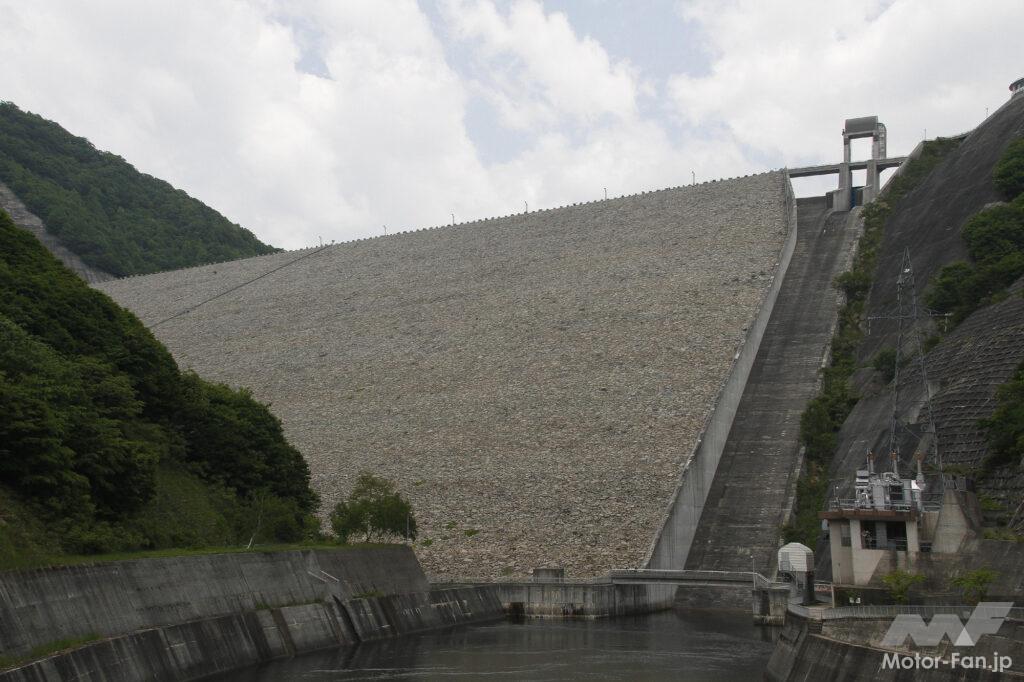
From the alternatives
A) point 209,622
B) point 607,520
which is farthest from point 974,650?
point 607,520

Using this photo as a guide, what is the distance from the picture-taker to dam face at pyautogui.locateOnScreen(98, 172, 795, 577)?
95.9ft

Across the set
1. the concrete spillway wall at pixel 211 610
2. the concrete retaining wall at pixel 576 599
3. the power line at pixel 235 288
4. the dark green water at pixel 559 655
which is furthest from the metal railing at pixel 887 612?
the power line at pixel 235 288

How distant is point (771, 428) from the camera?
33156mm

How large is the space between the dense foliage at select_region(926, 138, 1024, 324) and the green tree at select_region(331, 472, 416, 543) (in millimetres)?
15907

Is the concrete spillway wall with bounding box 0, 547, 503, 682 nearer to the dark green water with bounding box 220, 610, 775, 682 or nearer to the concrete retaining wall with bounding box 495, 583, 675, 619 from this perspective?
the dark green water with bounding box 220, 610, 775, 682

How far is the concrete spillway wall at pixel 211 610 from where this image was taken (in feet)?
42.8

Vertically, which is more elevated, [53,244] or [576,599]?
[53,244]

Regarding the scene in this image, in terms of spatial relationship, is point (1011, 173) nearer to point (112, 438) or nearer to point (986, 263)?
point (986, 263)

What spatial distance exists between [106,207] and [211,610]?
245 ft

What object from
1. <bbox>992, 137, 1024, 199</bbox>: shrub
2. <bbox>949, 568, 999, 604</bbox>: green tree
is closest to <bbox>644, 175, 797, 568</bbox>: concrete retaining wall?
<bbox>992, 137, 1024, 199</bbox>: shrub

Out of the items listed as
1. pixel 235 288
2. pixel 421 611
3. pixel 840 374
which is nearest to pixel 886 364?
pixel 840 374

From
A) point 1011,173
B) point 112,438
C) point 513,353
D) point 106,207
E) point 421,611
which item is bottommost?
point 421,611

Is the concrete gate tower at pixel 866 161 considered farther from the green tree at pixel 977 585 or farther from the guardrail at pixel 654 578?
the green tree at pixel 977 585

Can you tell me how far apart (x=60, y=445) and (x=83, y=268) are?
194 ft
